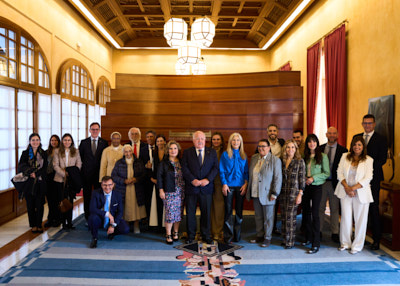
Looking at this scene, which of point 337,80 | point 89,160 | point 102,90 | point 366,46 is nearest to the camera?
point 89,160

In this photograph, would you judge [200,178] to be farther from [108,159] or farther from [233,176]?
[108,159]

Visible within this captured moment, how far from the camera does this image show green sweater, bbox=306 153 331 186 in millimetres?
4309

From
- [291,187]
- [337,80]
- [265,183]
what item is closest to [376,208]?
[291,187]

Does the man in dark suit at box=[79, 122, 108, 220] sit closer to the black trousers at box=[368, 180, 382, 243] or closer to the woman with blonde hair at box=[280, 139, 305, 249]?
the woman with blonde hair at box=[280, 139, 305, 249]

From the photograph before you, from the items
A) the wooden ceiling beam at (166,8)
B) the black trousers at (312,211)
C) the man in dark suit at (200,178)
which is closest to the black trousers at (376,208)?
the black trousers at (312,211)

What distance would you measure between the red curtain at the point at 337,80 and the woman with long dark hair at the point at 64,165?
515 cm

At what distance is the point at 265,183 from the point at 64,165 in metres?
3.25

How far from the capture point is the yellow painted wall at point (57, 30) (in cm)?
618

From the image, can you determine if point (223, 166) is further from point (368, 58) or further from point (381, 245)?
point (368, 58)

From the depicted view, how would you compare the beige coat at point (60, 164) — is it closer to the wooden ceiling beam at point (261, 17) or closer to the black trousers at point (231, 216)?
the black trousers at point (231, 216)

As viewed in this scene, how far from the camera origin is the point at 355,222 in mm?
4320

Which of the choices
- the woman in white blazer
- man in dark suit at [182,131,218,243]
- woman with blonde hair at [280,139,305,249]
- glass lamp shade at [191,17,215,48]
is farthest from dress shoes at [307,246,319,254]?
glass lamp shade at [191,17,215,48]

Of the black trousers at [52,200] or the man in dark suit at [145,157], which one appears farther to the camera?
the black trousers at [52,200]

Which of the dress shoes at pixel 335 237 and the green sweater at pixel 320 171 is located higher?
the green sweater at pixel 320 171
